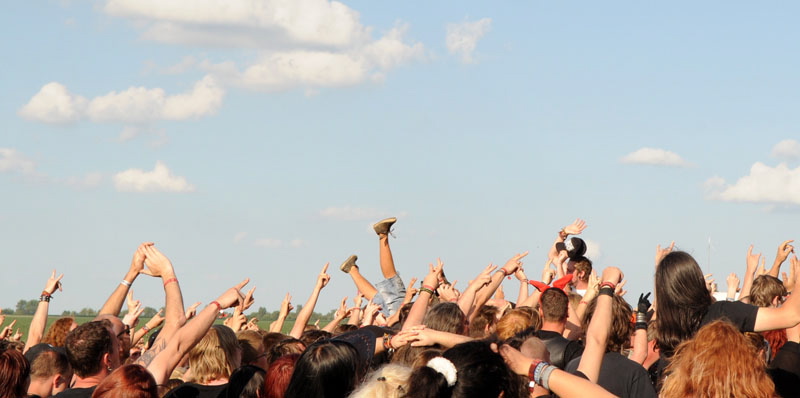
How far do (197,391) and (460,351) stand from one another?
247cm

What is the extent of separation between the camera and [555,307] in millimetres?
7520

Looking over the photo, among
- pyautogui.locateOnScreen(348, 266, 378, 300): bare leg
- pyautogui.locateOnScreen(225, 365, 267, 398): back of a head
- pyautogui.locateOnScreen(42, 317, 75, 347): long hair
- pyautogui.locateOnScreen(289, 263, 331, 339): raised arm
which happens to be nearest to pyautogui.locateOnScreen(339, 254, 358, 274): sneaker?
pyautogui.locateOnScreen(348, 266, 378, 300): bare leg

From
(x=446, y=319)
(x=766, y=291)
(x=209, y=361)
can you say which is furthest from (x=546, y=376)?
(x=766, y=291)

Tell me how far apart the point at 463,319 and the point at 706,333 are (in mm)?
2403

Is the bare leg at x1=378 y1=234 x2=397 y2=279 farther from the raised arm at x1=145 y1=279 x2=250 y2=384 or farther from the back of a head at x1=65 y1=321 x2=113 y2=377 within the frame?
the raised arm at x1=145 y1=279 x2=250 y2=384

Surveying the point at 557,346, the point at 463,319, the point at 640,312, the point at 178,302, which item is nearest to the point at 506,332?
the point at 557,346

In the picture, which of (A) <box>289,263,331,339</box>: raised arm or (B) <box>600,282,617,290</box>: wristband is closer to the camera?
(B) <box>600,282,617,290</box>: wristband

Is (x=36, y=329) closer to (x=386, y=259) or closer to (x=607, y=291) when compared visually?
(x=607, y=291)

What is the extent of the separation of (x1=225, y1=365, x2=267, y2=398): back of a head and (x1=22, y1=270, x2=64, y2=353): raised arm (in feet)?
10.7

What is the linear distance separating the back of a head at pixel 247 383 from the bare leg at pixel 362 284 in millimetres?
7964

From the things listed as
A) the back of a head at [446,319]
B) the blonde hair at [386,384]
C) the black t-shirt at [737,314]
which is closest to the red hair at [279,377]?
the blonde hair at [386,384]

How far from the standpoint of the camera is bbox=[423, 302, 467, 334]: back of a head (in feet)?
21.1

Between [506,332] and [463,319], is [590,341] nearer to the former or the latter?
[463,319]

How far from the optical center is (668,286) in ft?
19.0
